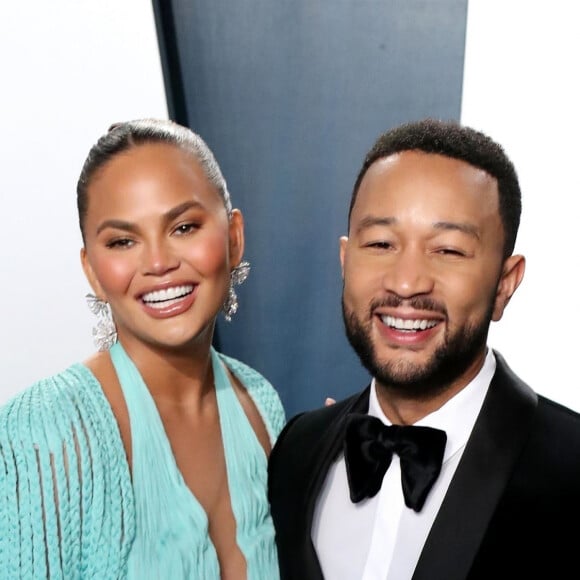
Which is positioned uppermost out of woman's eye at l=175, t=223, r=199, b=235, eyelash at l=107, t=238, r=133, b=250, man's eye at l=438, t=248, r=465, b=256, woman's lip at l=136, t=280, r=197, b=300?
man's eye at l=438, t=248, r=465, b=256

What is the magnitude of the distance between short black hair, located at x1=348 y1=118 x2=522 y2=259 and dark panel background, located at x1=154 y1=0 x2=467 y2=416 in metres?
1.02

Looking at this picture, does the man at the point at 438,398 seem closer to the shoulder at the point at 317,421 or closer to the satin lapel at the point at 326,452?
the satin lapel at the point at 326,452

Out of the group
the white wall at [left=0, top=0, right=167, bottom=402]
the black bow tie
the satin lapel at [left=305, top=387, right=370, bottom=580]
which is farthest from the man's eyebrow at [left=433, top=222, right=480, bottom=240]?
the white wall at [left=0, top=0, right=167, bottom=402]

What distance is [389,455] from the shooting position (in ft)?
5.66

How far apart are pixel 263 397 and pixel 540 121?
1407 millimetres

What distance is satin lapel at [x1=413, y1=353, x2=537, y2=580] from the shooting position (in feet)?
5.02

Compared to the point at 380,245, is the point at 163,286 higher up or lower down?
lower down

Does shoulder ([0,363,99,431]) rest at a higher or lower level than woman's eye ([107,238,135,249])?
lower

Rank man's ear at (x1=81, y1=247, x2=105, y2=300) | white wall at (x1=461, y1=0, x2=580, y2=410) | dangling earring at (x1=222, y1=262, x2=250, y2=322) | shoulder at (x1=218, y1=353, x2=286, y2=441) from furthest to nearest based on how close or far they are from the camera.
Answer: white wall at (x1=461, y1=0, x2=580, y2=410), shoulder at (x1=218, y1=353, x2=286, y2=441), dangling earring at (x1=222, y1=262, x2=250, y2=322), man's ear at (x1=81, y1=247, x2=105, y2=300)

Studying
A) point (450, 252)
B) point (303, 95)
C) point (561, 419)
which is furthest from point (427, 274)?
point (303, 95)

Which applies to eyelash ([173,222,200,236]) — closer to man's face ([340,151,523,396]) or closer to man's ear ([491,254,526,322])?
man's face ([340,151,523,396])

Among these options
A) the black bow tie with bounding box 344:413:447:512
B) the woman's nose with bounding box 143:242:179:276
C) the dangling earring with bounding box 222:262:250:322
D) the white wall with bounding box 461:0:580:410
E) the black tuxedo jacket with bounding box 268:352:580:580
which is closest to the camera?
the black tuxedo jacket with bounding box 268:352:580:580

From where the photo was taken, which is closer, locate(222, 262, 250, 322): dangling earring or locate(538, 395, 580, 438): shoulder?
locate(538, 395, 580, 438): shoulder

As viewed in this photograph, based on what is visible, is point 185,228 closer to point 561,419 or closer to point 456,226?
point 456,226
